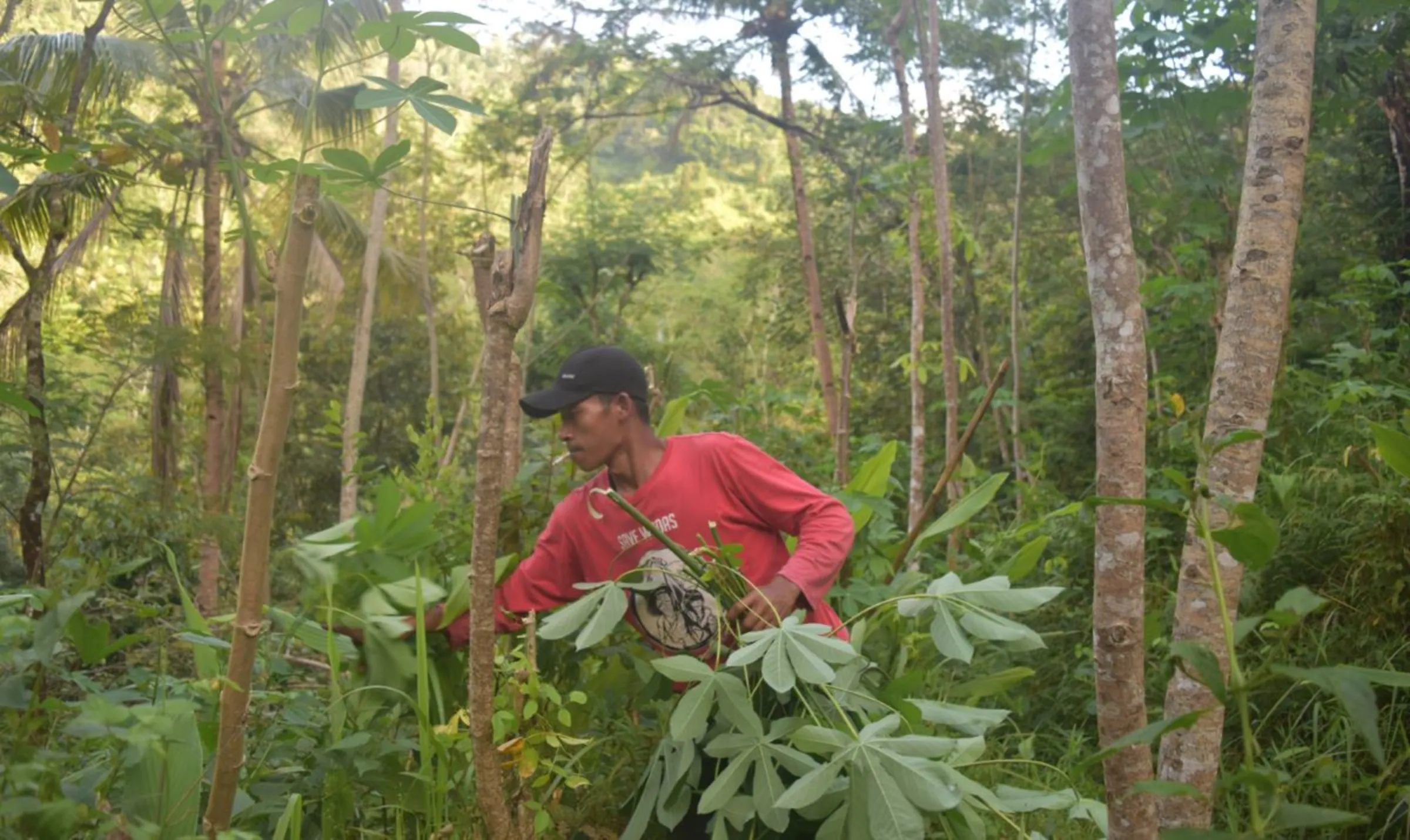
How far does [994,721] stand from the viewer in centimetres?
211

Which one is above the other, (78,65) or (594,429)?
(78,65)

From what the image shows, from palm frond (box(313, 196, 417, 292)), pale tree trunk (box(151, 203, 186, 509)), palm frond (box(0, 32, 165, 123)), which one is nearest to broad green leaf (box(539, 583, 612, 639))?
palm frond (box(0, 32, 165, 123))

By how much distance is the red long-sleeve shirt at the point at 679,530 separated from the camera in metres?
2.47

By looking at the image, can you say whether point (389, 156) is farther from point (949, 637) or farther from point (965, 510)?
point (965, 510)

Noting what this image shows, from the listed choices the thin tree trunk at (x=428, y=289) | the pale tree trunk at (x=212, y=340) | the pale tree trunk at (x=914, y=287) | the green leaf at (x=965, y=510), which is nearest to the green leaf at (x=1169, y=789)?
the green leaf at (x=965, y=510)

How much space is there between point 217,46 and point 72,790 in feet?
33.5

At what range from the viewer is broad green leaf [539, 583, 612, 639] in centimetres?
192

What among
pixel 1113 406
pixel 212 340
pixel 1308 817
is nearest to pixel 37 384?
pixel 212 340

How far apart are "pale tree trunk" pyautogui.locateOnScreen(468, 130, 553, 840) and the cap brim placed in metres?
0.77

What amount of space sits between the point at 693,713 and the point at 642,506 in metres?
0.83

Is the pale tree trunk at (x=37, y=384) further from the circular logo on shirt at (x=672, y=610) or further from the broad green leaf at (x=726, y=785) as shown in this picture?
the broad green leaf at (x=726, y=785)

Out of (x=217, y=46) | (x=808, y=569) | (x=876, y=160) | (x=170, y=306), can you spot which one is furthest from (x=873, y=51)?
(x=808, y=569)

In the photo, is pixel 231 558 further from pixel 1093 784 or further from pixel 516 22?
pixel 1093 784

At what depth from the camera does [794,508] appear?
2535 mm
